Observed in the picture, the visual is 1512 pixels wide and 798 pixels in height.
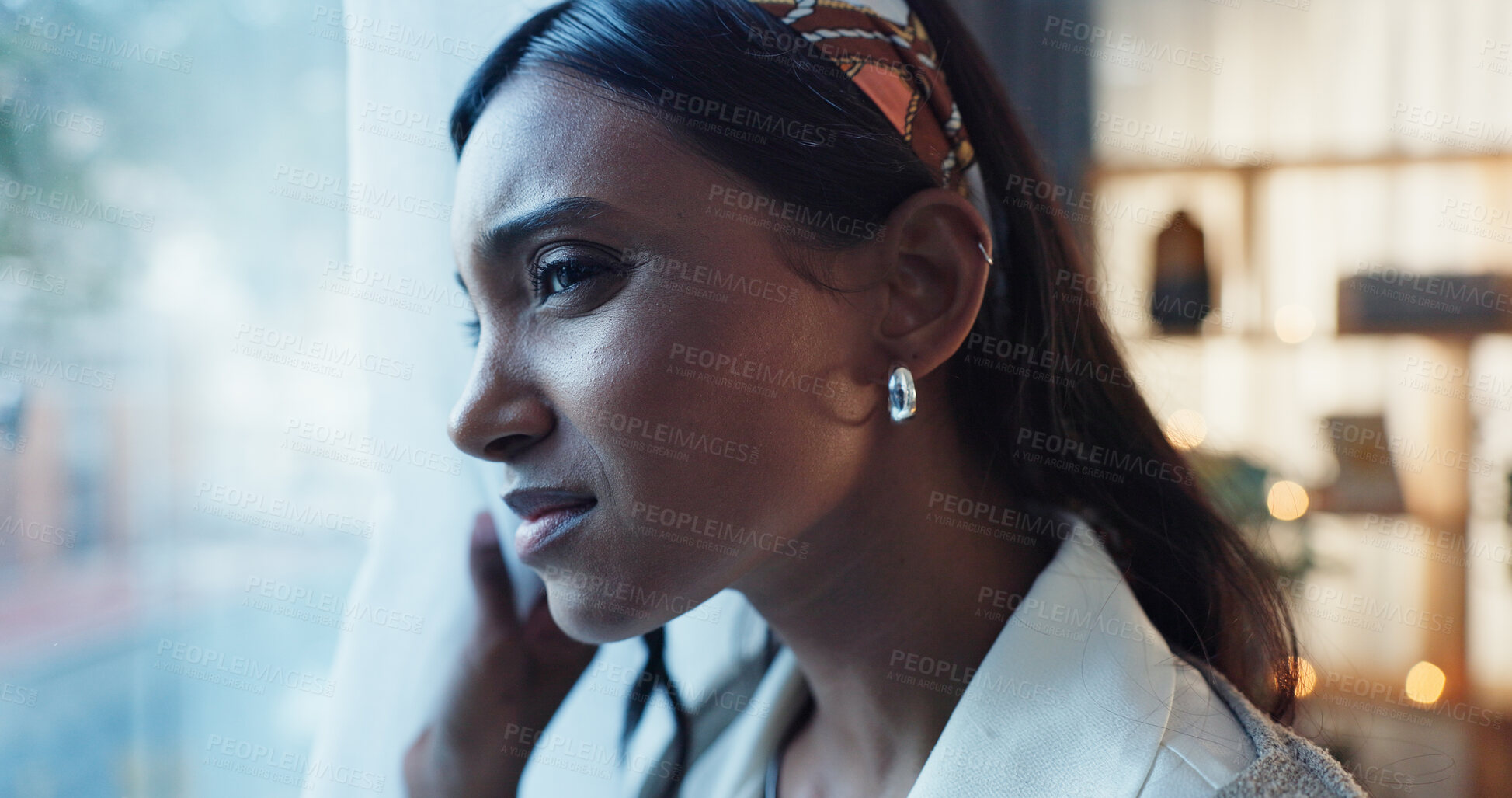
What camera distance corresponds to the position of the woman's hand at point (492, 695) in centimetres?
104

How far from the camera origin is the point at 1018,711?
0.79m

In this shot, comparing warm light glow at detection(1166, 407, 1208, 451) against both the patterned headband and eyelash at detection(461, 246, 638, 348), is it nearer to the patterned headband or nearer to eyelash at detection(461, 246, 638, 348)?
the patterned headband

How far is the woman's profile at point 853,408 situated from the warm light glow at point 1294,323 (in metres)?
1.74

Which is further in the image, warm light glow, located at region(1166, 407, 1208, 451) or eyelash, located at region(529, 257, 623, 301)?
warm light glow, located at region(1166, 407, 1208, 451)

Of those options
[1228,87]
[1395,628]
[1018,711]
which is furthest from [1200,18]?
[1018,711]

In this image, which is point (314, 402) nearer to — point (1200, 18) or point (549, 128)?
point (549, 128)

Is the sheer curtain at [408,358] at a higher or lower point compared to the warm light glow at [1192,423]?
higher

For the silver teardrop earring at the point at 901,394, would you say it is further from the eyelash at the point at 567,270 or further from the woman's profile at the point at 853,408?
the eyelash at the point at 567,270

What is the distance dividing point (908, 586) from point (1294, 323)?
6.71 ft

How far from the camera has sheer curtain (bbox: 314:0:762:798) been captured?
3.22 feet

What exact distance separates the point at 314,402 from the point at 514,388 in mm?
375

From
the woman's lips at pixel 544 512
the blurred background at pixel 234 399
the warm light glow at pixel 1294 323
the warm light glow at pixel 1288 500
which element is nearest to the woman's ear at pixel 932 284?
the blurred background at pixel 234 399

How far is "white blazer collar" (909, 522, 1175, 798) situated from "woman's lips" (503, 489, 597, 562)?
0.39 m

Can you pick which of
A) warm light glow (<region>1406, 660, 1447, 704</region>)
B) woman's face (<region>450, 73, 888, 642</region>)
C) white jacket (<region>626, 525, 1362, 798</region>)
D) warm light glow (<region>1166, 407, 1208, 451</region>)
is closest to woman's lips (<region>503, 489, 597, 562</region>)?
woman's face (<region>450, 73, 888, 642</region>)
